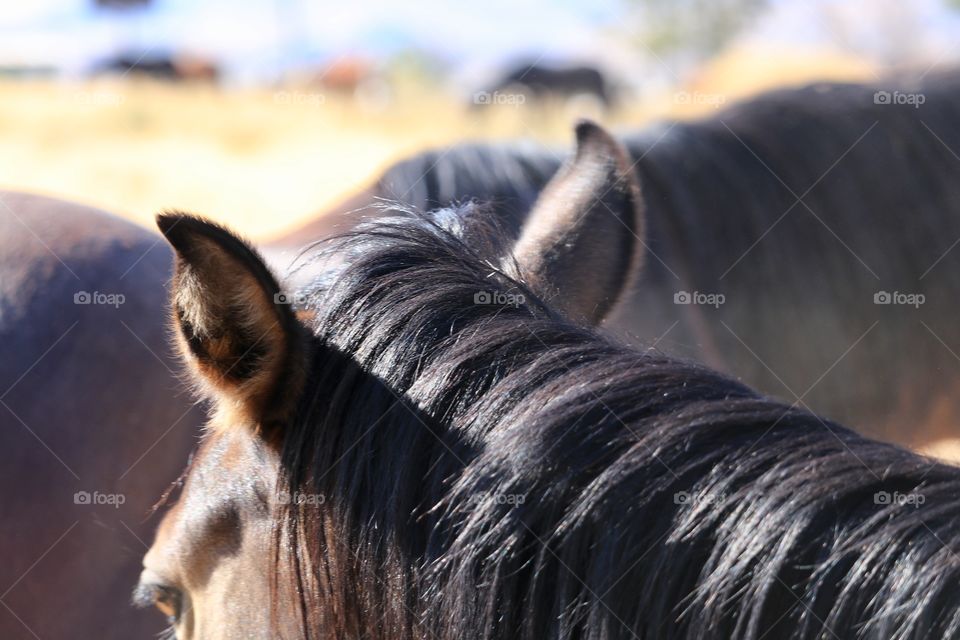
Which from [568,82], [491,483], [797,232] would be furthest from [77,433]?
[568,82]

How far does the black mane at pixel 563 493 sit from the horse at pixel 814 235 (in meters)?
2.28

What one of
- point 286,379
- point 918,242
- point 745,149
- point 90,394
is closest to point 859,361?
point 918,242

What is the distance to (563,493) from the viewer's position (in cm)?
113

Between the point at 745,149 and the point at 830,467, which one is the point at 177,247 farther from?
the point at 745,149

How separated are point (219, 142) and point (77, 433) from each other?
16.6 metres

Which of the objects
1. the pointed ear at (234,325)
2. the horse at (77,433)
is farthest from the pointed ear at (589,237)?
the horse at (77,433)

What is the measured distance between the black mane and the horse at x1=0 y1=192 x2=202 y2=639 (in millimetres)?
1406

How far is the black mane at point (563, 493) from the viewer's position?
1021 millimetres

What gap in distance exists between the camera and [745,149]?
3928mm

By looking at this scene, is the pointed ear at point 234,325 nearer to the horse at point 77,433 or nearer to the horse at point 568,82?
the horse at point 77,433

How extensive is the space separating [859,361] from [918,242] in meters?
0.55

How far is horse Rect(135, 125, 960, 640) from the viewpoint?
1.03 m

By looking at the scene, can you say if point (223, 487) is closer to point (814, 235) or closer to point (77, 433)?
point (77, 433)

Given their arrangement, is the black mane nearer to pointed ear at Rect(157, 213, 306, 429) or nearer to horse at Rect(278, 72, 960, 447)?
pointed ear at Rect(157, 213, 306, 429)
